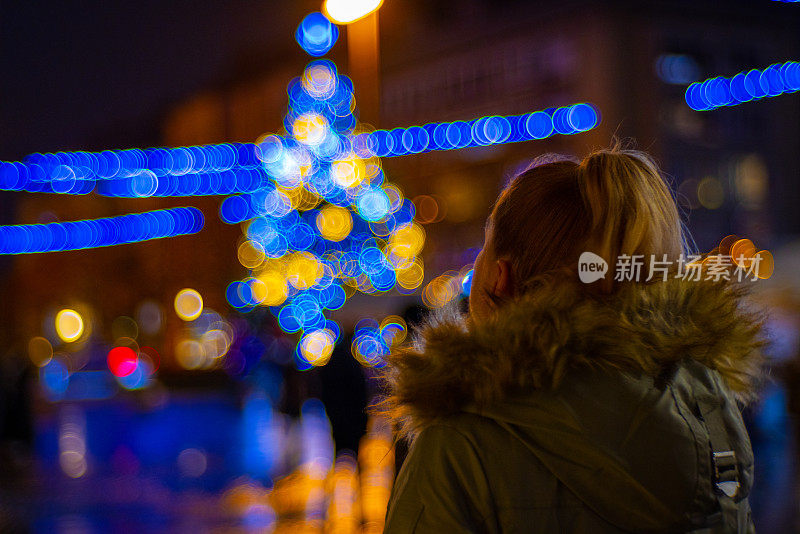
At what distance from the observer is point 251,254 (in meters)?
30.0

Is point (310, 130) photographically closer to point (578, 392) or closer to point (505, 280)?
point (505, 280)

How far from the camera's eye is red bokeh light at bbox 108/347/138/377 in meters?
24.0

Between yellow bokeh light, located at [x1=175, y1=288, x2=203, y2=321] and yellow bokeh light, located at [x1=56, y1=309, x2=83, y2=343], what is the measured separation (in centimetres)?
812

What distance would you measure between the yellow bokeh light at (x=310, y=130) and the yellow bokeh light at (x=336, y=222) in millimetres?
1946

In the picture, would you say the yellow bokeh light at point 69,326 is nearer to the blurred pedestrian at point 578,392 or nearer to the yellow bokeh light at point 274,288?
the yellow bokeh light at point 274,288

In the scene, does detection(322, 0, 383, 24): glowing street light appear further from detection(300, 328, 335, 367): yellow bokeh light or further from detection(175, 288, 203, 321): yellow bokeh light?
detection(175, 288, 203, 321): yellow bokeh light

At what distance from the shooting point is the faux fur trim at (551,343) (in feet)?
4.29

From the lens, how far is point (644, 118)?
26953 mm

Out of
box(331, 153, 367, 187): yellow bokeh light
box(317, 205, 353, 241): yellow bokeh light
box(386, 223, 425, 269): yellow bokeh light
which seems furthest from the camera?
box(386, 223, 425, 269): yellow bokeh light

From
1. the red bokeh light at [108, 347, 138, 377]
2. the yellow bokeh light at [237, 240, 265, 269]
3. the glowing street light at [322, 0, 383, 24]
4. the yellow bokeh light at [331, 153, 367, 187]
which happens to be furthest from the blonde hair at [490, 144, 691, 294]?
the red bokeh light at [108, 347, 138, 377]

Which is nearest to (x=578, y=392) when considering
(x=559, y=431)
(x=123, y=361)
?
(x=559, y=431)

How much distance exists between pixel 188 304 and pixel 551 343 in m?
40.5

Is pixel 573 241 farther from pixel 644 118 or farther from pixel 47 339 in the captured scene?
pixel 47 339

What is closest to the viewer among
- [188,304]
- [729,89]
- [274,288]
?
[274,288]
